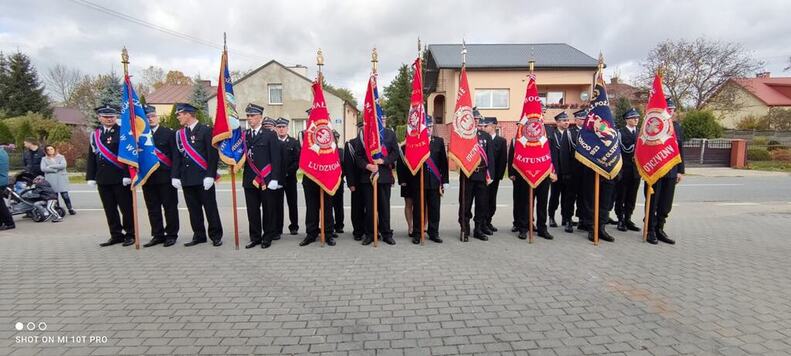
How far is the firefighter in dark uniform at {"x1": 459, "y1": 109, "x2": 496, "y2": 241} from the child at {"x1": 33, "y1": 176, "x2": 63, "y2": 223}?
27.2ft

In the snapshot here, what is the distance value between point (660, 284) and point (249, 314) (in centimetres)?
421

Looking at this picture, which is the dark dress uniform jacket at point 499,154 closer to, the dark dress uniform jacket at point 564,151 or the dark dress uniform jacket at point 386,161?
the dark dress uniform jacket at point 564,151

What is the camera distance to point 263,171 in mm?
5625

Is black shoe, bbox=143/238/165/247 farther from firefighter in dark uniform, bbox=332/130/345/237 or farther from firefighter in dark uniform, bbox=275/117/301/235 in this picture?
firefighter in dark uniform, bbox=332/130/345/237

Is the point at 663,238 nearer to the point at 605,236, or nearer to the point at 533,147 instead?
the point at 605,236

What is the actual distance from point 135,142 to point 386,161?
3.55 m

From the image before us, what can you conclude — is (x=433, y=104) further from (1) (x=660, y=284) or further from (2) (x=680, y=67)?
(1) (x=660, y=284)

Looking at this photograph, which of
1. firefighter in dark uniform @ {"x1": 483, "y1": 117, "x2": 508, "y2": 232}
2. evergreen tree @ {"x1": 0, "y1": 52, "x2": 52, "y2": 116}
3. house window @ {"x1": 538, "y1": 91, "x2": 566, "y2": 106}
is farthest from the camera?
evergreen tree @ {"x1": 0, "y1": 52, "x2": 52, "y2": 116}

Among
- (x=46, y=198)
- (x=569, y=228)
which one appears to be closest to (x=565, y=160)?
(x=569, y=228)

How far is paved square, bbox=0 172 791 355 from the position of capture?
3.01 m

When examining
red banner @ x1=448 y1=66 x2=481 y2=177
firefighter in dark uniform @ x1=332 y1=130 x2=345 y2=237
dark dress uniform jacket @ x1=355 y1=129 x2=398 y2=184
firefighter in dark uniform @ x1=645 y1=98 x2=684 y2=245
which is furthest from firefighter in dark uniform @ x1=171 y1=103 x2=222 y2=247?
firefighter in dark uniform @ x1=645 y1=98 x2=684 y2=245

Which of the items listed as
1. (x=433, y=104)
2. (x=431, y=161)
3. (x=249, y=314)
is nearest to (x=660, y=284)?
(x=431, y=161)

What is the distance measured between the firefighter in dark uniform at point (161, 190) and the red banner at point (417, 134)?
3.42m

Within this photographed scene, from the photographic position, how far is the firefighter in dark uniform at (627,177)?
20.9 ft
